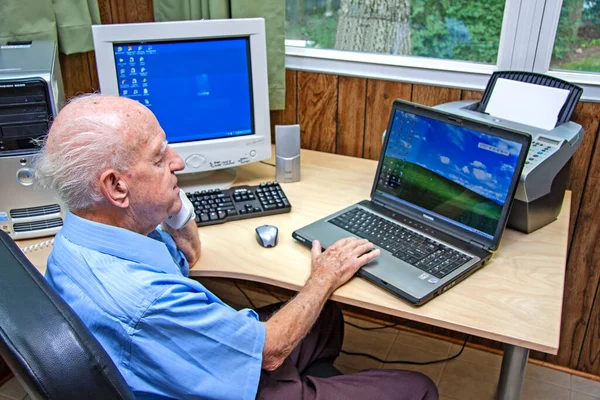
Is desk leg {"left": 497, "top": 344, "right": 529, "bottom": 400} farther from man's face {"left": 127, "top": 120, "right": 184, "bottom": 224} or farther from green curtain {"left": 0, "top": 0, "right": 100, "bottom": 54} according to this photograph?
green curtain {"left": 0, "top": 0, "right": 100, "bottom": 54}

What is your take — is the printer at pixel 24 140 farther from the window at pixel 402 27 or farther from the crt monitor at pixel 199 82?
the window at pixel 402 27

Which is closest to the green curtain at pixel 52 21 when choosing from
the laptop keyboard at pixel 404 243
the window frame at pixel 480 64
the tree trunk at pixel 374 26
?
the window frame at pixel 480 64

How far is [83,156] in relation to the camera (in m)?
1.02

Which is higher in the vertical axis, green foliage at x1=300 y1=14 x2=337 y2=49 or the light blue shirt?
green foliage at x1=300 y1=14 x2=337 y2=49

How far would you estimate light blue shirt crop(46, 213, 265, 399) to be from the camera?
975 mm

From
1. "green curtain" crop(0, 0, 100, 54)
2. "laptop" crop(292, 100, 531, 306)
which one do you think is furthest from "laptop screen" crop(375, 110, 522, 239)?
"green curtain" crop(0, 0, 100, 54)

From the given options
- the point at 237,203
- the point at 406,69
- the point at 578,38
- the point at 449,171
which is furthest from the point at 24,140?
the point at 578,38

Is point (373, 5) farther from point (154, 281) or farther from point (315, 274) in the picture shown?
point (154, 281)

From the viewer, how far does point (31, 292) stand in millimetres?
815

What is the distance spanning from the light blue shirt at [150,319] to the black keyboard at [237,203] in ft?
1.68

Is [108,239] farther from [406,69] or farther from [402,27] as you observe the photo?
[402,27]

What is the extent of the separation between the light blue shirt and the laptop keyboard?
460 mm

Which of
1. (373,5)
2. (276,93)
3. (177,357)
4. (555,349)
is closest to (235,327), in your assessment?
(177,357)

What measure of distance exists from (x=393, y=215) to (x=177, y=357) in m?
0.77
